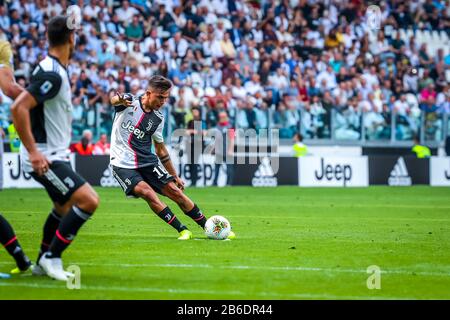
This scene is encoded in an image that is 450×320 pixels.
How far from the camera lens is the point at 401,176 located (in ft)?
105

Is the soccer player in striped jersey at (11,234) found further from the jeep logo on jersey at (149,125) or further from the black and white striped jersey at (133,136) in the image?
the jeep logo on jersey at (149,125)

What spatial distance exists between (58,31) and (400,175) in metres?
24.2

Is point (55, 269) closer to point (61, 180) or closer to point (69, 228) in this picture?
point (69, 228)

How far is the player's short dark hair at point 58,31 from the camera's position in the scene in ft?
29.5

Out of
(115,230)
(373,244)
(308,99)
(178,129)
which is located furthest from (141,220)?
(308,99)

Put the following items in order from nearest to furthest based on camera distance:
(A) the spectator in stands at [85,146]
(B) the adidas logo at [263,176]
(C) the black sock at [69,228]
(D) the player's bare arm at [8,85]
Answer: (C) the black sock at [69,228] < (D) the player's bare arm at [8,85] < (A) the spectator in stands at [85,146] < (B) the adidas logo at [263,176]

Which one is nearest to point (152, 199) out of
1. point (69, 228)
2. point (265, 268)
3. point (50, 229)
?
point (265, 268)

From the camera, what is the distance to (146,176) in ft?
45.5

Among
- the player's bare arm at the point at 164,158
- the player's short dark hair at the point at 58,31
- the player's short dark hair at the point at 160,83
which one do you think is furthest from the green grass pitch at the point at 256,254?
the player's short dark hair at the point at 58,31

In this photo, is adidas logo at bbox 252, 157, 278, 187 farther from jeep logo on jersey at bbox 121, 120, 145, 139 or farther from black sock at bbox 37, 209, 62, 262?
black sock at bbox 37, 209, 62, 262

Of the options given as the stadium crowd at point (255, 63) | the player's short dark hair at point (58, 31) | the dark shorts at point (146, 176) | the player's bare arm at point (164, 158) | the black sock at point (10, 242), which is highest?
the stadium crowd at point (255, 63)
